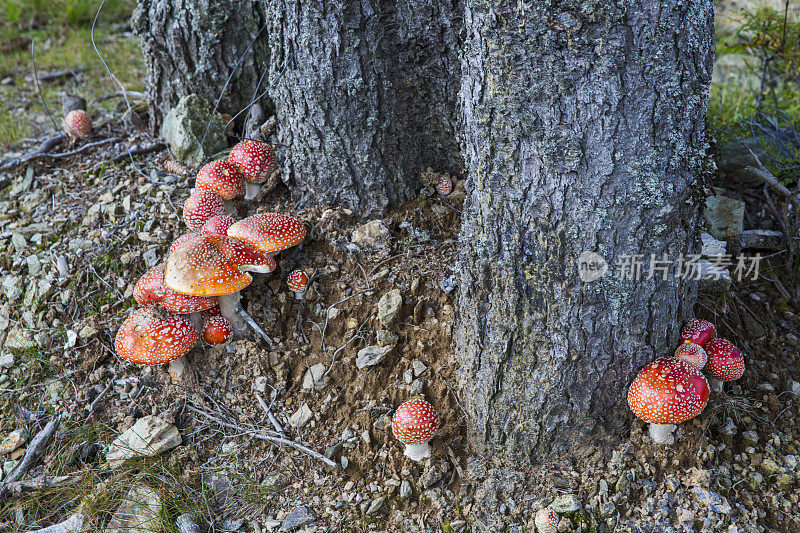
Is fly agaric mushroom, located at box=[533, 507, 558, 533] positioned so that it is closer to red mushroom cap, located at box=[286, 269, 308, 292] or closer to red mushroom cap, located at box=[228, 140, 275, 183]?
red mushroom cap, located at box=[286, 269, 308, 292]

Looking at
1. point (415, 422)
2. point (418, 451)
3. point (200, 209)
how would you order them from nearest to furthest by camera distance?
point (415, 422)
point (418, 451)
point (200, 209)

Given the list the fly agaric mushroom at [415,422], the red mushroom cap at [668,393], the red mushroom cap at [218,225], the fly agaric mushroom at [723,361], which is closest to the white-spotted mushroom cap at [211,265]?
the red mushroom cap at [218,225]

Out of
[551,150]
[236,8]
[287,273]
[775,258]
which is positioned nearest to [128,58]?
[236,8]

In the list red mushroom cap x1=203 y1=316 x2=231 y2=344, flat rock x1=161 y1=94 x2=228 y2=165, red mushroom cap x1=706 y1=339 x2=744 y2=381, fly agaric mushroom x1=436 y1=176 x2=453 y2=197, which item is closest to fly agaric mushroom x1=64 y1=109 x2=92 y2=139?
flat rock x1=161 y1=94 x2=228 y2=165

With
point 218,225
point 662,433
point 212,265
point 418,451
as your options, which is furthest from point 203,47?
point 662,433

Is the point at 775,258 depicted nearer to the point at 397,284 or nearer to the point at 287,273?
the point at 397,284

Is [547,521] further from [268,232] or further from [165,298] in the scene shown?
[165,298]

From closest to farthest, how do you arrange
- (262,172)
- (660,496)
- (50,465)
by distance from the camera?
(660,496) < (50,465) < (262,172)
